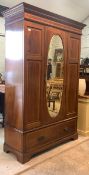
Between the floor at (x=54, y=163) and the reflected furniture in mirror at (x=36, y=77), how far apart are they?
10 cm

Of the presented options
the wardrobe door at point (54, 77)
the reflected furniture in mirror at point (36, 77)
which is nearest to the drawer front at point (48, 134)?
the reflected furniture in mirror at point (36, 77)

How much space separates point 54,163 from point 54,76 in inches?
50.0

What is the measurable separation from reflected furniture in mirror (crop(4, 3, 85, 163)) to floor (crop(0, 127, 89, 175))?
104 mm

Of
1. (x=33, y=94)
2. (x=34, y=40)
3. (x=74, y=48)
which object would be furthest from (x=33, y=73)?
(x=74, y=48)

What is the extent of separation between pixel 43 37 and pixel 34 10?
1.27 feet

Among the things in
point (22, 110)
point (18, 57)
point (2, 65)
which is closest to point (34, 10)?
point (18, 57)

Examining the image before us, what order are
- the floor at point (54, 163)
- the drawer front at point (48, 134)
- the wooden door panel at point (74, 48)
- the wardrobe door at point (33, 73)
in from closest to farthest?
the floor at point (54, 163)
the wardrobe door at point (33, 73)
the drawer front at point (48, 134)
the wooden door panel at point (74, 48)

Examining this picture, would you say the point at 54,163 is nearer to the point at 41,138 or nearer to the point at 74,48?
the point at 41,138

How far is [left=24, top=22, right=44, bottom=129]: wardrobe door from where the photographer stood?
9.07 feet

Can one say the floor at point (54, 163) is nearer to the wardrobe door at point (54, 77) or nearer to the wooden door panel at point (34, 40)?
the wardrobe door at point (54, 77)

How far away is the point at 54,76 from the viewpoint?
3225 millimetres

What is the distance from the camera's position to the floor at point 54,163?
264 centimetres

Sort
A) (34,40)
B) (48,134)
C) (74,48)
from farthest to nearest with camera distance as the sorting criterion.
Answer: (74,48), (48,134), (34,40)

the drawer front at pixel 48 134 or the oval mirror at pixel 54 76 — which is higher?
the oval mirror at pixel 54 76
